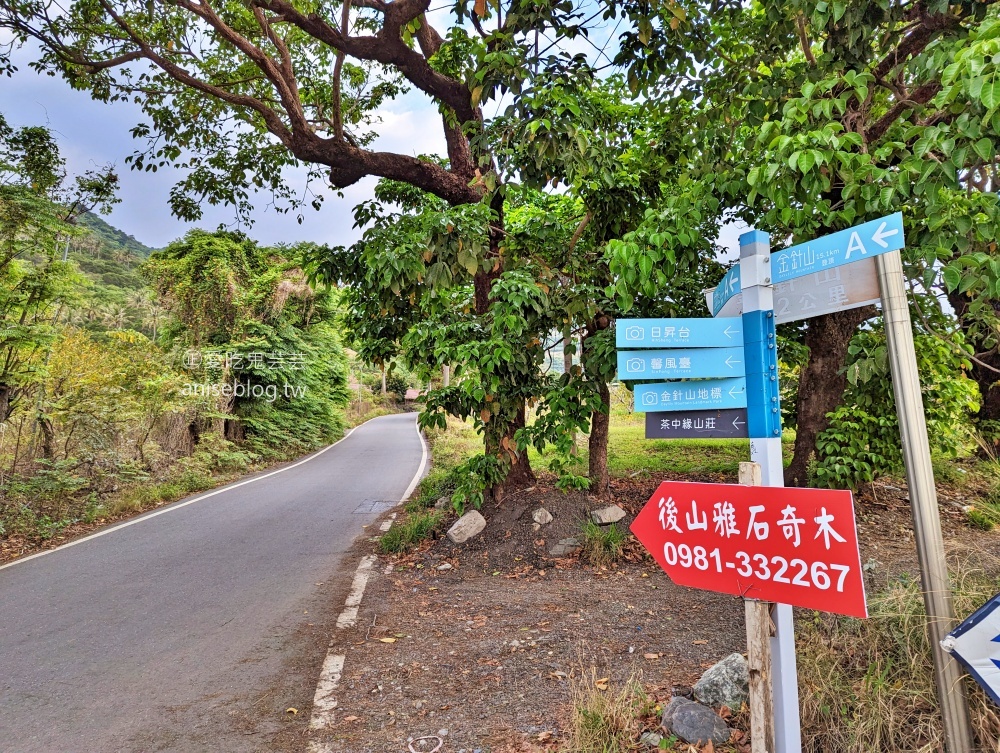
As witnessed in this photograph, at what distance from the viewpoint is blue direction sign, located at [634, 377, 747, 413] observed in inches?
108

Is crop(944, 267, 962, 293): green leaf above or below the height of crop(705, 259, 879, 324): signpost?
above

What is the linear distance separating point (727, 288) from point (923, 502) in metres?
1.30

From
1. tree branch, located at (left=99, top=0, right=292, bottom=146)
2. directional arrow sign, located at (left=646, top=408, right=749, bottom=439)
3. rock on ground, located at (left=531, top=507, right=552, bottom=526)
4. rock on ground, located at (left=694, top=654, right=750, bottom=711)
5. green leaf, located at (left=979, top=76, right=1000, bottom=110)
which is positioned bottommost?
rock on ground, located at (left=694, top=654, right=750, bottom=711)

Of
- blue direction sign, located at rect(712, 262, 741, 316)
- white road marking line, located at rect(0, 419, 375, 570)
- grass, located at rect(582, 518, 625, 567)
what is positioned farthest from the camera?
white road marking line, located at rect(0, 419, 375, 570)

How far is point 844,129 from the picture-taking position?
12.1 feet

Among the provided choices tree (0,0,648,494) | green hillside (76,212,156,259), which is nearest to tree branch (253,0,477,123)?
tree (0,0,648,494)

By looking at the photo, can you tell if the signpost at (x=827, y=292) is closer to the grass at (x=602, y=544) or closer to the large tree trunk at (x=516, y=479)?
the grass at (x=602, y=544)

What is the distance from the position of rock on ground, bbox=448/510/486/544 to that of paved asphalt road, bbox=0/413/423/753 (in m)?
1.29

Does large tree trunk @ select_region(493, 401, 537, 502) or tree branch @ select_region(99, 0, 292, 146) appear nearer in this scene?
Result: tree branch @ select_region(99, 0, 292, 146)

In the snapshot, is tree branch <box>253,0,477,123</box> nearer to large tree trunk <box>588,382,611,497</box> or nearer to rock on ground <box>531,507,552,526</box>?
large tree trunk <box>588,382,611,497</box>

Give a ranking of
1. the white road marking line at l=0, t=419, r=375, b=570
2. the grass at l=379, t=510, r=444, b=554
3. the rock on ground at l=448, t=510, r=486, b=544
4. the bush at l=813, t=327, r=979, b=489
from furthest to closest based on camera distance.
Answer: the white road marking line at l=0, t=419, r=375, b=570, the grass at l=379, t=510, r=444, b=554, the rock on ground at l=448, t=510, r=486, b=544, the bush at l=813, t=327, r=979, b=489

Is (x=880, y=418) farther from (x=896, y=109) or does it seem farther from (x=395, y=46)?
(x=395, y=46)

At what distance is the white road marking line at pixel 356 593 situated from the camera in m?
5.07

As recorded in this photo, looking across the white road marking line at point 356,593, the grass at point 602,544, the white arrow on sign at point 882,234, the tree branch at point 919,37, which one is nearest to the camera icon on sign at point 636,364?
the white arrow on sign at point 882,234
